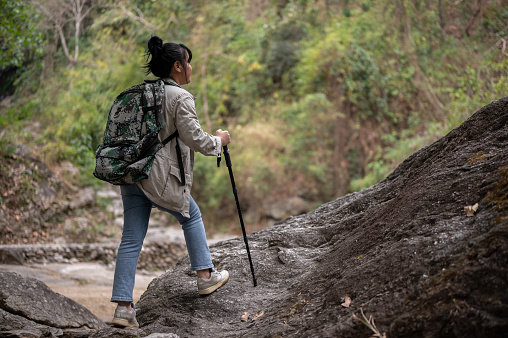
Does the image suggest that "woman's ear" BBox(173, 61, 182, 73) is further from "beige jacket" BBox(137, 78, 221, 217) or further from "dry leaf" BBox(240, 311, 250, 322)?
"dry leaf" BBox(240, 311, 250, 322)

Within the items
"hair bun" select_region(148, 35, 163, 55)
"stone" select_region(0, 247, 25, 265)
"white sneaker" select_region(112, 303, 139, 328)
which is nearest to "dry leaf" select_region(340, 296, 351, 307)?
"white sneaker" select_region(112, 303, 139, 328)

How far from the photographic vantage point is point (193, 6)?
1473cm

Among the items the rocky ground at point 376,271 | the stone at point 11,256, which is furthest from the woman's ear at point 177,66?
the stone at point 11,256

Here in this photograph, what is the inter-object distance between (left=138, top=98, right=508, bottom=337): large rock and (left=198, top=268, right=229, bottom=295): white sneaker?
1.8 inches

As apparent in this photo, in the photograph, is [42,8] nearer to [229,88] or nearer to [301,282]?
[229,88]

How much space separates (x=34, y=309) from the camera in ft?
10.2

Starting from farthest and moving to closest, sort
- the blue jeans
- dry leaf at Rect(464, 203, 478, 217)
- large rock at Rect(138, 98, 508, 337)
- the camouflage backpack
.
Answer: the blue jeans < the camouflage backpack < dry leaf at Rect(464, 203, 478, 217) < large rock at Rect(138, 98, 508, 337)

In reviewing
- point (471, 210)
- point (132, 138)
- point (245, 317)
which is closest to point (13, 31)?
point (132, 138)

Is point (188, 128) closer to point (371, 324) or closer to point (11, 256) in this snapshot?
point (371, 324)

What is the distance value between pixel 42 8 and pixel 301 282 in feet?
36.8

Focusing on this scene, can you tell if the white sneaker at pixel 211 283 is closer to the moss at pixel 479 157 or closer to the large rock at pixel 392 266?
the large rock at pixel 392 266

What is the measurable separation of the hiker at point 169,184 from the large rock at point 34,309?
655mm

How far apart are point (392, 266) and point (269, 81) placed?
14.8 m

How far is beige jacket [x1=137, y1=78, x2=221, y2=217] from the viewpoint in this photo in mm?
2604
